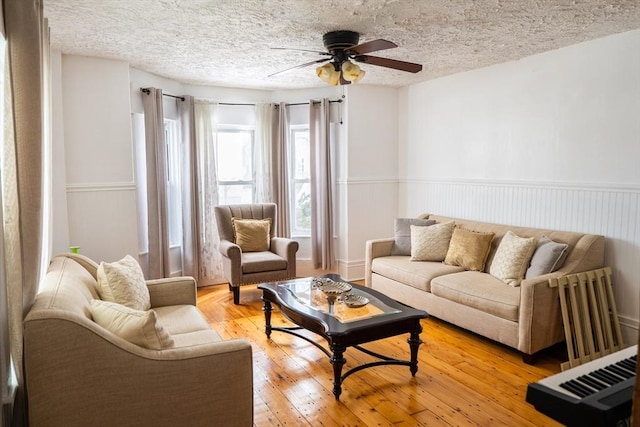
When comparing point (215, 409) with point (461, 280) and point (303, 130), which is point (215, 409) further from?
point (303, 130)

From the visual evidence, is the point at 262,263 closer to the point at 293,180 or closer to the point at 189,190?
the point at 189,190

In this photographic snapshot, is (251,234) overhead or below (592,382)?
below

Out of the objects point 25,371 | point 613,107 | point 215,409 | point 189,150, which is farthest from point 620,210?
point 189,150

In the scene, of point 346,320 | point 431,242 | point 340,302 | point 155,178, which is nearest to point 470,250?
point 431,242

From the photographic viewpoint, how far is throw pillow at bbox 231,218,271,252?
17.1 feet

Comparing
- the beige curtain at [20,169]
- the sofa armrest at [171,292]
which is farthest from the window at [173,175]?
the beige curtain at [20,169]

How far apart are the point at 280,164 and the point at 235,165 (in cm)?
60

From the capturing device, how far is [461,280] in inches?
153

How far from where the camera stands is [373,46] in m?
2.92

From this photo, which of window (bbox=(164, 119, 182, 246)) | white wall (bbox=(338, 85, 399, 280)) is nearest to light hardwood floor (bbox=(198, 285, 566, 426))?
window (bbox=(164, 119, 182, 246))

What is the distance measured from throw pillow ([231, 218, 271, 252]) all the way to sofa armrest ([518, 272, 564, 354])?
2.90m

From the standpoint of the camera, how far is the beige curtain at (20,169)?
6.18 feet

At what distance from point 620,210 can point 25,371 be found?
3917 mm

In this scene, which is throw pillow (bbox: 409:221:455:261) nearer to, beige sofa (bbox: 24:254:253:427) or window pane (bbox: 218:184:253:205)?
window pane (bbox: 218:184:253:205)
